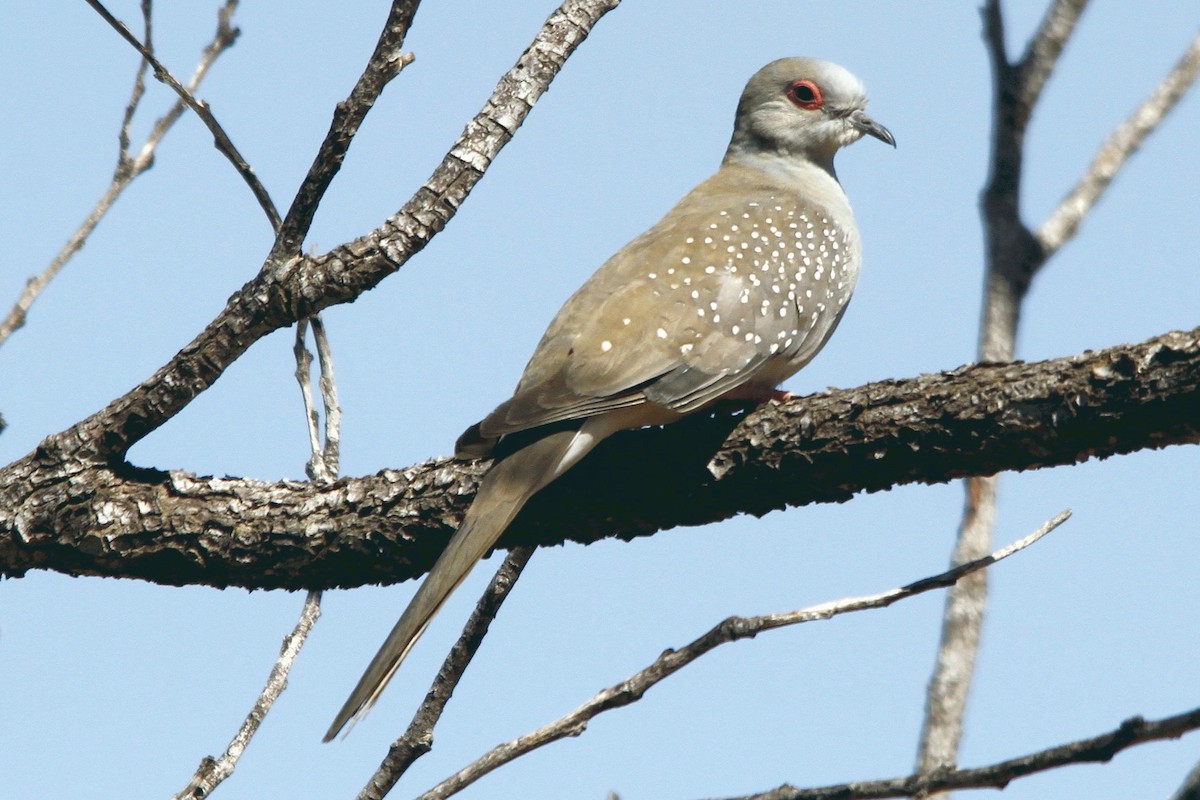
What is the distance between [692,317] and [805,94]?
2.28 metres

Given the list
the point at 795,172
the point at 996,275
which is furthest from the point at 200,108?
the point at 795,172

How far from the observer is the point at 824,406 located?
387 cm

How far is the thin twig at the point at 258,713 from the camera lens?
3357 mm

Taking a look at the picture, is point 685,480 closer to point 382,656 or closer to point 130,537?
point 382,656

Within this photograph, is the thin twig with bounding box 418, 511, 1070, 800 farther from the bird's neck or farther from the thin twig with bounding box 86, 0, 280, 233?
the bird's neck

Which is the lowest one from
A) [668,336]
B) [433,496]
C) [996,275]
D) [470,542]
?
[470,542]

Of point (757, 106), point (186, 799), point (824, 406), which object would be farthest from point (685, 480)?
point (757, 106)

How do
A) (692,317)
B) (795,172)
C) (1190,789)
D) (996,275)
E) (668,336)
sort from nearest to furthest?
(1190,789), (668,336), (692,317), (996,275), (795,172)

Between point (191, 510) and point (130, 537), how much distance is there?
20cm

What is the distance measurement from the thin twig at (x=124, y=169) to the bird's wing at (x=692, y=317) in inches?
64.2

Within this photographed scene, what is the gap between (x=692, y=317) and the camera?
472 cm

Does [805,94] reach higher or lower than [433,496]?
higher

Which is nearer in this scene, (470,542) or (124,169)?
(470,542)

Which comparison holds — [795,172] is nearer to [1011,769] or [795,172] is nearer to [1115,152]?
[1115,152]
